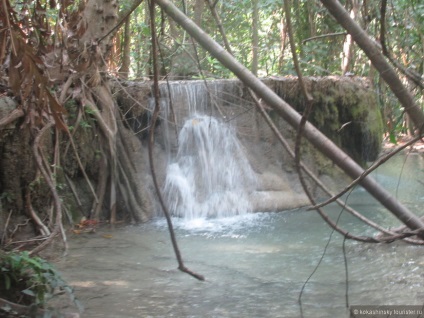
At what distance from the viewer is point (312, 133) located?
7.40 ft

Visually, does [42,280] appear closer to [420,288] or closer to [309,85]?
[420,288]

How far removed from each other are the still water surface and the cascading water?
0.84 meters

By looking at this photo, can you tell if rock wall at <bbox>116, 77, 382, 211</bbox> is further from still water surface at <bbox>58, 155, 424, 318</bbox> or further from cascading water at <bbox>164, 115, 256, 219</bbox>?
still water surface at <bbox>58, 155, 424, 318</bbox>

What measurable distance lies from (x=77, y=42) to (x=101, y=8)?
3.40 ft

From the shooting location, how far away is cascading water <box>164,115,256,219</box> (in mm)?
8602

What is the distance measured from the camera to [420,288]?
4504 mm

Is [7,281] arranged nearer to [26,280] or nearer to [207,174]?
[26,280]

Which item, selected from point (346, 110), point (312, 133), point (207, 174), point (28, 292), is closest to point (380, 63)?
point (312, 133)

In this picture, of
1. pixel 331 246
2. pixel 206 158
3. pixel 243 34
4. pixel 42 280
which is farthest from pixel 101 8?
pixel 243 34

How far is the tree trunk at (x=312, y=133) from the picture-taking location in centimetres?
221

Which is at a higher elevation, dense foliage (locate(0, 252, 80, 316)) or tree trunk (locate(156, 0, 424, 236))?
tree trunk (locate(156, 0, 424, 236))

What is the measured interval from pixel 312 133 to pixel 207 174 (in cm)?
686

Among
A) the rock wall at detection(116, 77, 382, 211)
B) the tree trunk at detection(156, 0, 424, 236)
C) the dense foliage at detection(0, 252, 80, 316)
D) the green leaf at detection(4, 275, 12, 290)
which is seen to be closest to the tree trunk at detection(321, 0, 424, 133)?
the tree trunk at detection(156, 0, 424, 236)

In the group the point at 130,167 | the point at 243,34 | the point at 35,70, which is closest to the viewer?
the point at 35,70
